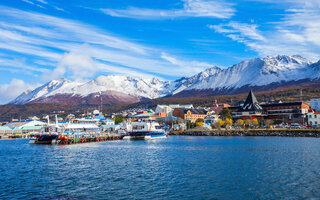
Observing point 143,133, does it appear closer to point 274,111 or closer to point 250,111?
point 250,111

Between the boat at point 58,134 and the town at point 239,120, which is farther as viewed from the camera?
the town at point 239,120

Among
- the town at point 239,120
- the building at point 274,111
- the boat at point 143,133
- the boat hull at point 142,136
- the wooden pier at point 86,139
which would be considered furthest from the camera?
the building at point 274,111

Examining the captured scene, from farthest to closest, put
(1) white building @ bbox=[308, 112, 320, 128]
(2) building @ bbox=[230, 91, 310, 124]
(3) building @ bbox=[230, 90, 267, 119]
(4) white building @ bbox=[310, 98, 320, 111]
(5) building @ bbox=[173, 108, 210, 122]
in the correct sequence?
(5) building @ bbox=[173, 108, 210, 122] → (3) building @ bbox=[230, 90, 267, 119] → (4) white building @ bbox=[310, 98, 320, 111] → (2) building @ bbox=[230, 91, 310, 124] → (1) white building @ bbox=[308, 112, 320, 128]

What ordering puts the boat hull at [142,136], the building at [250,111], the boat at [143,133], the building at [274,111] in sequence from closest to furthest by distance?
the boat hull at [142,136], the boat at [143,133], the building at [274,111], the building at [250,111]

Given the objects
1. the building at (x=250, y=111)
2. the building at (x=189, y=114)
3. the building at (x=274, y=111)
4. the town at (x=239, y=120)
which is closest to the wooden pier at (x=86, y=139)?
the town at (x=239, y=120)

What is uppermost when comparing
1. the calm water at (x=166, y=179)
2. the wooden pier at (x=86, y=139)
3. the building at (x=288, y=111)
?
the building at (x=288, y=111)

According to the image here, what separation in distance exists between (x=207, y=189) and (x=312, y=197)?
6.29 metres

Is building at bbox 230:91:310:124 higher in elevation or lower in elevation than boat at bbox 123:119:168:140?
higher

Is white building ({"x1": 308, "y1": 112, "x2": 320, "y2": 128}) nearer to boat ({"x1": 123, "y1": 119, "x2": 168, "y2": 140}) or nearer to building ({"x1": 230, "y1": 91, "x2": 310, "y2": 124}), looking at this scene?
building ({"x1": 230, "y1": 91, "x2": 310, "y2": 124})

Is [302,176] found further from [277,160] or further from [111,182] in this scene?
[111,182]

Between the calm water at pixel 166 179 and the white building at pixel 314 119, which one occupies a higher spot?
the white building at pixel 314 119

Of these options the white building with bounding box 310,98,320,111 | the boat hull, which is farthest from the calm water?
the white building with bounding box 310,98,320,111

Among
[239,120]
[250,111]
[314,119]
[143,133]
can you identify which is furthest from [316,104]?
[143,133]

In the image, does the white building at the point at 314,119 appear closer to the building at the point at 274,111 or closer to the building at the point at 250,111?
the building at the point at 274,111
